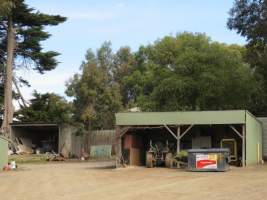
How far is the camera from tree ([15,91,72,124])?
51.9 meters

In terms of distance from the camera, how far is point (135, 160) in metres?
34.3

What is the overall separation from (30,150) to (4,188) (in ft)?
A: 112

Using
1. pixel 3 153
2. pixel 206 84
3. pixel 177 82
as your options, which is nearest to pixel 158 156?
pixel 3 153

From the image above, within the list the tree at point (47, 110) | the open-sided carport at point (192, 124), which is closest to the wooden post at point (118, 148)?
the open-sided carport at point (192, 124)

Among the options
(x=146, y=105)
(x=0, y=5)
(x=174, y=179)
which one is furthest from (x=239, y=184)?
Answer: (x=146, y=105)

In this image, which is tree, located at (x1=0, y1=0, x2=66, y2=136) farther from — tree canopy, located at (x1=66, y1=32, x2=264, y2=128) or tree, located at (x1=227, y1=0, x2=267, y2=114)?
tree, located at (x1=227, y1=0, x2=267, y2=114)

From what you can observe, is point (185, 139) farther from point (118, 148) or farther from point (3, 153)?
point (3, 153)

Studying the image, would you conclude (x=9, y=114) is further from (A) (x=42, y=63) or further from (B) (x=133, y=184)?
(B) (x=133, y=184)

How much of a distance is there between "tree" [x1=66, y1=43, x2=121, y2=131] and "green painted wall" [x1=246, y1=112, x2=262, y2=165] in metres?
19.1

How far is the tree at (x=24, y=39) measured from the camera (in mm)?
51156

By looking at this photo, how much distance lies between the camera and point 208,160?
92.9ft

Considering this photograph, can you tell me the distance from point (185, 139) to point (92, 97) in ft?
58.3

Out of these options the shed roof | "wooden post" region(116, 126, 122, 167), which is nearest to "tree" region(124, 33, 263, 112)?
the shed roof

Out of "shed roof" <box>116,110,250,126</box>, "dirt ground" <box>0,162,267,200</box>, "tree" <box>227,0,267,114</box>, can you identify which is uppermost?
"tree" <box>227,0,267,114</box>
